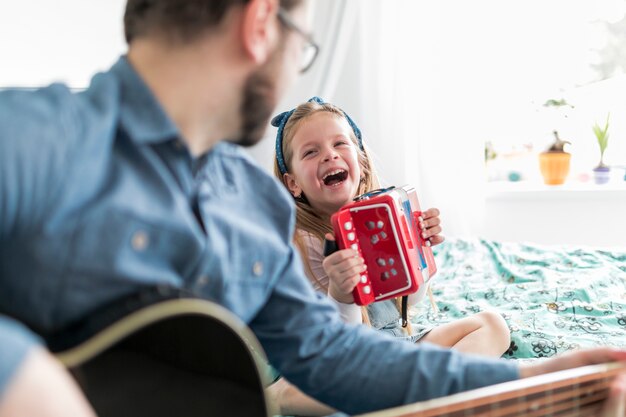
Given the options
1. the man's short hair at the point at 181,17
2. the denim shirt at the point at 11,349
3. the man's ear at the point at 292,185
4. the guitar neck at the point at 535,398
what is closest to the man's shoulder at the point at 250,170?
the man's short hair at the point at 181,17

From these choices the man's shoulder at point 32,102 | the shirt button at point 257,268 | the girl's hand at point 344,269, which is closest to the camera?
the man's shoulder at point 32,102

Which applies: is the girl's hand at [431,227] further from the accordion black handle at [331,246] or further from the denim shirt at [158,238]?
the denim shirt at [158,238]

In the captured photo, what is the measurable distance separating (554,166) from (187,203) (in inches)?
121

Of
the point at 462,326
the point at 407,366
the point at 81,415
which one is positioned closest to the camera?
the point at 81,415

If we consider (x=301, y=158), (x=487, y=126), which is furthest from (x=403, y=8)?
(x=301, y=158)

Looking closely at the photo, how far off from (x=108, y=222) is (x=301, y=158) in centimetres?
110

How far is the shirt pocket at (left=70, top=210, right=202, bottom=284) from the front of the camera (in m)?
0.68

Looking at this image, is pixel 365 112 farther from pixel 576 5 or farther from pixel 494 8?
pixel 576 5

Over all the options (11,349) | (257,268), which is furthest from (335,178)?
(11,349)

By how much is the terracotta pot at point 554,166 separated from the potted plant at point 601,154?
0.15m

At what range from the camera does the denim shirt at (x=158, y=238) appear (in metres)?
0.65

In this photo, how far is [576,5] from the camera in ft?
11.7

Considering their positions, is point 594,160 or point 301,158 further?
point 594,160

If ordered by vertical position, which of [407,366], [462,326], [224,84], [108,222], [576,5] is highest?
[576,5]
